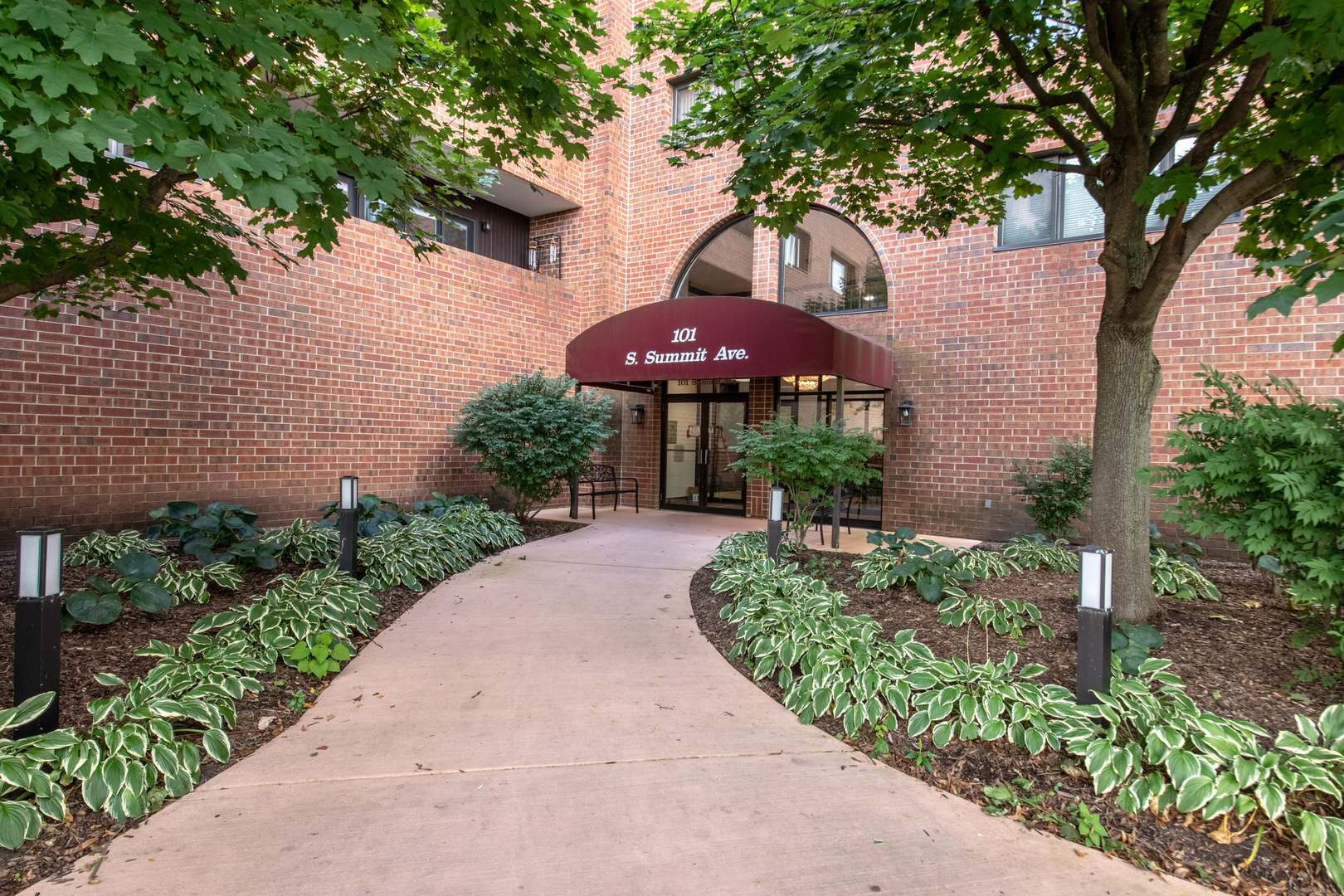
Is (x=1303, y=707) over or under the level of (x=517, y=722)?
over

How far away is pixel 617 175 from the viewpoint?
11977mm

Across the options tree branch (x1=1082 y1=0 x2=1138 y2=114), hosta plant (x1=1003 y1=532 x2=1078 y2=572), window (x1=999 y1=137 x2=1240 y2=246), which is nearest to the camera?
tree branch (x1=1082 y1=0 x2=1138 y2=114)

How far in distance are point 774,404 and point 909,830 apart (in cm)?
840

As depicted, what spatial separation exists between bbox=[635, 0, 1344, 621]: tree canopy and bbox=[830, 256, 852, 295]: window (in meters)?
4.98

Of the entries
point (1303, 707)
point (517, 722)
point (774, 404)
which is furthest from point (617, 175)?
point (1303, 707)

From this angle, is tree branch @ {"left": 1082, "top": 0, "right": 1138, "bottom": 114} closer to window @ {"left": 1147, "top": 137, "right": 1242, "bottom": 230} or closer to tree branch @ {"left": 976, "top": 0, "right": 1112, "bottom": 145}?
tree branch @ {"left": 976, "top": 0, "right": 1112, "bottom": 145}

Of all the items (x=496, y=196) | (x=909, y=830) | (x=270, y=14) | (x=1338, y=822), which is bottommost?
(x=909, y=830)

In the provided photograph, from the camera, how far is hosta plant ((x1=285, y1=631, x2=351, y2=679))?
3.77 metres

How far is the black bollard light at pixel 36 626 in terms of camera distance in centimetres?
271

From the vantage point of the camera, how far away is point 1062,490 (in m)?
7.14

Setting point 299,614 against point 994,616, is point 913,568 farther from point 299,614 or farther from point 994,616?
point 299,614

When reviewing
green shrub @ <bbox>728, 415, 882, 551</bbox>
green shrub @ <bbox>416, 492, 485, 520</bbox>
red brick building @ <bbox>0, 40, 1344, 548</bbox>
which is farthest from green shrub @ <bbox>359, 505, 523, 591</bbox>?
green shrub @ <bbox>728, 415, 882, 551</bbox>

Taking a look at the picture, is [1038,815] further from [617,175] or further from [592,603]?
[617,175]

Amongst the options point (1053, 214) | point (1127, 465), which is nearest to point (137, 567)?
point (1127, 465)
